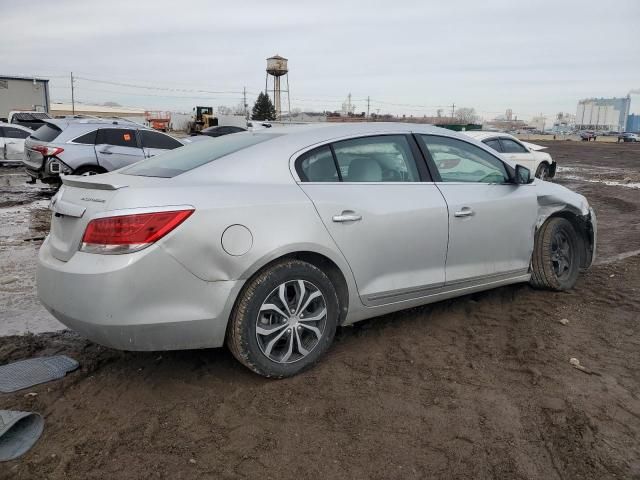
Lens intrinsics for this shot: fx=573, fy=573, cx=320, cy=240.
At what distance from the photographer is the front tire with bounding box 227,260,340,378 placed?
329 cm

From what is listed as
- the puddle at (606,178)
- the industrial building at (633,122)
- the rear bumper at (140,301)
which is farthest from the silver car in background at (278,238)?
the industrial building at (633,122)

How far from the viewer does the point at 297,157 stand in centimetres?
369

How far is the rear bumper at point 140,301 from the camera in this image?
2.98 m

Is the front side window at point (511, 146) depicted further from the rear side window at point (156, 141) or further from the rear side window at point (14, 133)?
the rear side window at point (14, 133)

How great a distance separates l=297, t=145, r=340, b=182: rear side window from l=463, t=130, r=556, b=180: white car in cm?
1098

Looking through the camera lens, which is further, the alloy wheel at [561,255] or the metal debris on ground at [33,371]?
the alloy wheel at [561,255]

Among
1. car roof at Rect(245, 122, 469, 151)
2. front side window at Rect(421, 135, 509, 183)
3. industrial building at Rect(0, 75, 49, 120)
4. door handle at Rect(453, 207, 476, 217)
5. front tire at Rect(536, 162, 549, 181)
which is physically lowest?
front tire at Rect(536, 162, 549, 181)

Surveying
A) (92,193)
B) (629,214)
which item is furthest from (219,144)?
(629,214)

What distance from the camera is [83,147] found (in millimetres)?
11812

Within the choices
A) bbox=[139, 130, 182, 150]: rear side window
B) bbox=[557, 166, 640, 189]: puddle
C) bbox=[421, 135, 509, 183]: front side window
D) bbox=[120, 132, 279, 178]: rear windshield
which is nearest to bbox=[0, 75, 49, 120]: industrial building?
bbox=[139, 130, 182, 150]: rear side window

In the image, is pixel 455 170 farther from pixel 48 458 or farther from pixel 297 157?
→ pixel 48 458

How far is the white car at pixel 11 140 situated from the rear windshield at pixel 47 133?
6.14 m

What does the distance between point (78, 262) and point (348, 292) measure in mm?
1636

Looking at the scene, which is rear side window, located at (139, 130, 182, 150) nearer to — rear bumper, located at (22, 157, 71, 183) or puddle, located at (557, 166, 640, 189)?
rear bumper, located at (22, 157, 71, 183)
